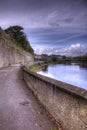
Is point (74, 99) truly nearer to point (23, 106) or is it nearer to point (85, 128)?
point (85, 128)

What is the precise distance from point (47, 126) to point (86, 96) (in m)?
2.41

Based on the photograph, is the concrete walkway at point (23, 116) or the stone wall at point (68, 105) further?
the concrete walkway at point (23, 116)

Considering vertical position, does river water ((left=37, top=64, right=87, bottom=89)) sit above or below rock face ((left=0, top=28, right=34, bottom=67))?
below

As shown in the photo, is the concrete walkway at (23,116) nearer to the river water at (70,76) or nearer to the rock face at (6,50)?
the river water at (70,76)

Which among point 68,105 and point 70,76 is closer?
point 68,105

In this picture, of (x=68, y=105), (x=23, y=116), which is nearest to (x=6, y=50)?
(x=23, y=116)

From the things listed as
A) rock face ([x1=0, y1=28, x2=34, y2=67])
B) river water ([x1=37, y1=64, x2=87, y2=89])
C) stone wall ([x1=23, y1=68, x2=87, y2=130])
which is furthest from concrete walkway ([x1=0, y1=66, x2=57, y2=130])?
rock face ([x1=0, y1=28, x2=34, y2=67])

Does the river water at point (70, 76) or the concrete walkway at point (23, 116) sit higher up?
the concrete walkway at point (23, 116)

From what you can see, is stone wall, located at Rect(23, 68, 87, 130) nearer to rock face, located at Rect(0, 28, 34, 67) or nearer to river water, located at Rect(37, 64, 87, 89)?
river water, located at Rect(37, 64, 87, 89)

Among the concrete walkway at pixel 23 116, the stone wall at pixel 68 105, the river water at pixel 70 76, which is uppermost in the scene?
the stone wall at pixel 68 105

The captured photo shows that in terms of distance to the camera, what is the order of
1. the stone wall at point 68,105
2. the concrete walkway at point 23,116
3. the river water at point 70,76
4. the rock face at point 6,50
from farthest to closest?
the river water at point 70,76, the rock face at point 6,50, the concrete walkway at point 23,116, the stone wall at point 68,105

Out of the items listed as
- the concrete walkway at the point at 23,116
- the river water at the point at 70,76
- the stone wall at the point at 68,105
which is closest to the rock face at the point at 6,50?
the river water at the point at 70,76

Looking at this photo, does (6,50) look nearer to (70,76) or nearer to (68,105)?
(70,76)

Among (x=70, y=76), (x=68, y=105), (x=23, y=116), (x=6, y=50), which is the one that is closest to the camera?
(x=68, y=105)
